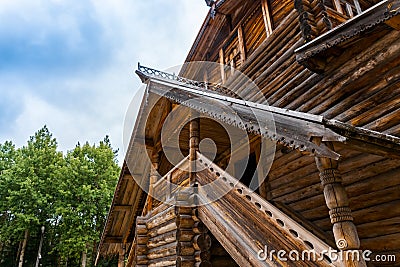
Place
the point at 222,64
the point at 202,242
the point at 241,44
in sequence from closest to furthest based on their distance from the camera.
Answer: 1. the point at 202,242
2. the point at 241,44
3. the point at 222,64

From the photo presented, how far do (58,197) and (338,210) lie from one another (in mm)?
27327

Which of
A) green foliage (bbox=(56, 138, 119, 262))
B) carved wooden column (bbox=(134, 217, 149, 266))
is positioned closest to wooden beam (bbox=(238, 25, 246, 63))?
carved wooden column (bbox=(134, 217, 149, 266))

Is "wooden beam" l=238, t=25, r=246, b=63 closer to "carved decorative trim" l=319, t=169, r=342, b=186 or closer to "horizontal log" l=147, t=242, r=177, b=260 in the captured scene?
"horizontal log" l=147, t=242, r=177, b=260

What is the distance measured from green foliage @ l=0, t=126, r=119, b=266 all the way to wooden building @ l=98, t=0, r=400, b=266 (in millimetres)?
18198

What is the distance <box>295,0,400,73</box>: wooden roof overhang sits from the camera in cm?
385

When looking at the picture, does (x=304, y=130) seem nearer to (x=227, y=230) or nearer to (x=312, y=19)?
(x=227, y=230)

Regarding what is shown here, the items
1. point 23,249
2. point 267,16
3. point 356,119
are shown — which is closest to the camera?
point 356,119

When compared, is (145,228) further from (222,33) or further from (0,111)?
(0,111)

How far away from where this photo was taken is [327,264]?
9.38 feet

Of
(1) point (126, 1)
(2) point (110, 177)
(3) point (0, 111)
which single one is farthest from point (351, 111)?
(1) point (126, 1)

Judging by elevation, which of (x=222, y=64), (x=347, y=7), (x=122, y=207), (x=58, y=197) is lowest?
(x=122, y=207)

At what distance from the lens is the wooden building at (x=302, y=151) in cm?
299

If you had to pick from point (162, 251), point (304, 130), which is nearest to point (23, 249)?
point (162, 251)

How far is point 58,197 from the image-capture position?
2597 centimetres
